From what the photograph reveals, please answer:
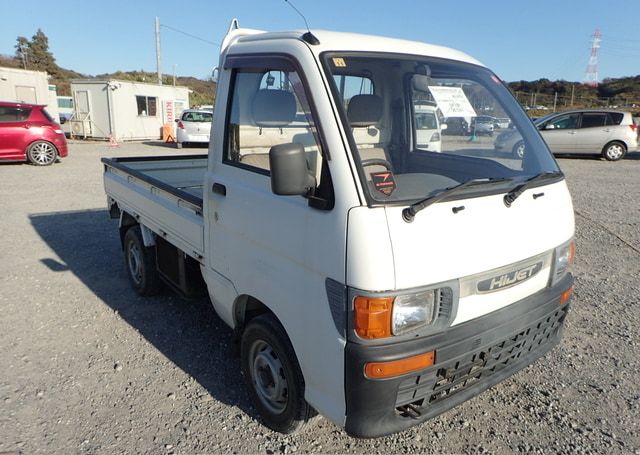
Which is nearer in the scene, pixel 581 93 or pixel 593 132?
pixel 593 132

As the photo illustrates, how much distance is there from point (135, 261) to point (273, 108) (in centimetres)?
285

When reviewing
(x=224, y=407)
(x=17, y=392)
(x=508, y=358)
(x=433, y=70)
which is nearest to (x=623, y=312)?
(x=508, y=358)

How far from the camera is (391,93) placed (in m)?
3.07

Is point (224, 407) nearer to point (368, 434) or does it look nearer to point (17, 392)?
point (368, 434)

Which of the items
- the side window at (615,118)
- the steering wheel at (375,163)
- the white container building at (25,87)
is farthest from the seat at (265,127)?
the white container building at (25,87)

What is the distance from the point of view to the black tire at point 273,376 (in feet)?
7.98

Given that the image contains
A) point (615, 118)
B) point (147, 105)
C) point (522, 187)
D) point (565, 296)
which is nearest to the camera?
point (522, 187)

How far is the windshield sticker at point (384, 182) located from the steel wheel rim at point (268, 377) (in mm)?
1172

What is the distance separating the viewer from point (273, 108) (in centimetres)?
263

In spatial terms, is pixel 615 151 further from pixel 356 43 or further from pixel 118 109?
pixel 118 109

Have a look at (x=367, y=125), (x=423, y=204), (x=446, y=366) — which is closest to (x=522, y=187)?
(x=423, y=204)

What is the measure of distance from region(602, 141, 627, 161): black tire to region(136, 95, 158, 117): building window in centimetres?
1986

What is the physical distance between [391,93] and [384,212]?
4.64 feet

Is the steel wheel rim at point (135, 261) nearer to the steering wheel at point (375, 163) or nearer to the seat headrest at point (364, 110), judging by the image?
the seat headrest at point (364, 110)
